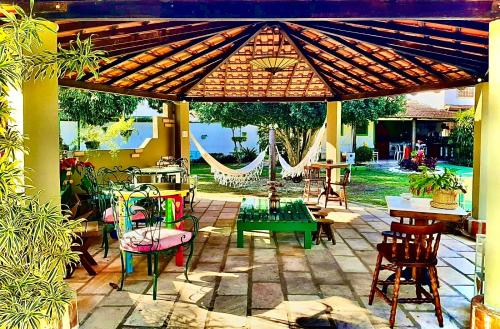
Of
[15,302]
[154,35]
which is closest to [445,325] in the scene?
[15,302]

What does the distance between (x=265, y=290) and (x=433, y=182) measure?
56.1 inches

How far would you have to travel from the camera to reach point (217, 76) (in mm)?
6039

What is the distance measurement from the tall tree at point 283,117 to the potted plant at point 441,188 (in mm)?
6560

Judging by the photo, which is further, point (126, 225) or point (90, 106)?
point (90, 106)

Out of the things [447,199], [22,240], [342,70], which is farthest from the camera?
[342,70]

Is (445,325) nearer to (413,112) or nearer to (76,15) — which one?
(76,15)

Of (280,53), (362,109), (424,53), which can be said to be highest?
(280,53)

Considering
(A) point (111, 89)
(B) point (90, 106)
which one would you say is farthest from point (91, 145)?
(B) point (90, 106)

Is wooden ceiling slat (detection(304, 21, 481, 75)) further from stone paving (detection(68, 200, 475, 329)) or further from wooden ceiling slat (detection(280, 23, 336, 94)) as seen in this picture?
stone paving (detection(68, 200, 475, 329))

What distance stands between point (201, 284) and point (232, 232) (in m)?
1.69

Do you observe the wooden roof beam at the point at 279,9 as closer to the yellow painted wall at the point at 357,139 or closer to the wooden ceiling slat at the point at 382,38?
the wooden ceiling slat at the point at 382,38

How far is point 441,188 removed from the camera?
2881 mm

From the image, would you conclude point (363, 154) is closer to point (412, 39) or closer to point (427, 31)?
point (412, 39)

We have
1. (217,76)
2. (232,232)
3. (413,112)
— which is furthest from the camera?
(413,112)
